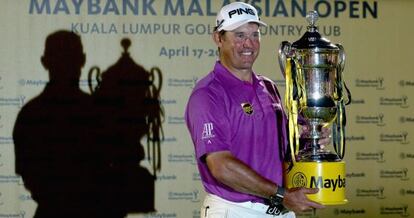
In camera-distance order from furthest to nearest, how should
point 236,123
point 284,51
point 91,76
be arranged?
point 91,76
point 236,123
point 284,51

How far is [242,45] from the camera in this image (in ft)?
12.8

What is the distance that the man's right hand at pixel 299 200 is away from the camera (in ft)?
11.8

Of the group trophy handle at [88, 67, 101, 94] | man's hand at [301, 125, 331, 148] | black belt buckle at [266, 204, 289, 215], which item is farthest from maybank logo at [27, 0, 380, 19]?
black belt buckle at [266, 204, 289, 215]

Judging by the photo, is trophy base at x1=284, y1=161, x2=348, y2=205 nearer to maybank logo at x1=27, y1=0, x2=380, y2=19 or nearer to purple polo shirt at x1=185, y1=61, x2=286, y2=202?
purple polo shirt at x1=185, y1=61, x2=286, y2=202

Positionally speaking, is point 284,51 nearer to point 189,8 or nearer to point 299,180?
point 299,180

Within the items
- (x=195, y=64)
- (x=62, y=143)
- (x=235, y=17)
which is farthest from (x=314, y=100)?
(x=62, y=143)

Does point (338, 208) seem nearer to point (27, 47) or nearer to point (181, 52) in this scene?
point (181, 52)

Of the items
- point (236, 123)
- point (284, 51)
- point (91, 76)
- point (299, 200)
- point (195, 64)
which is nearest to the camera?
point (299, 200)

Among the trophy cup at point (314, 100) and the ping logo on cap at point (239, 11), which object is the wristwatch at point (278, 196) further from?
the ping logo on cap at point (239, 11)

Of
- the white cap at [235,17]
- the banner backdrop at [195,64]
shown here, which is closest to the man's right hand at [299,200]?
the white cap at [235,17]

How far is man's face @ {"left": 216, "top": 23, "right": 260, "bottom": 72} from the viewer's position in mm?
3893

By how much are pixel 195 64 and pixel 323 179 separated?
2.54 m

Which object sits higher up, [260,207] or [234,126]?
[234,126]

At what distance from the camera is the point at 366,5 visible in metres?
6.27
